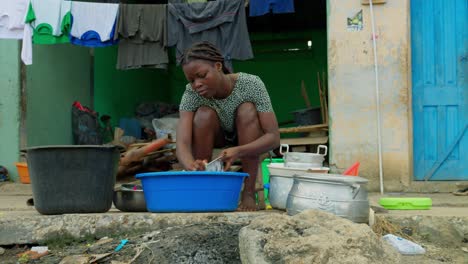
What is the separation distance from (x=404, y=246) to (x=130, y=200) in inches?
62.5

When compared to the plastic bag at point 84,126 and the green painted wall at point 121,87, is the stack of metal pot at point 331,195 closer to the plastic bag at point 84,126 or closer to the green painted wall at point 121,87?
the plastic bag at point 84,126

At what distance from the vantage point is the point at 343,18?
604 centimetres

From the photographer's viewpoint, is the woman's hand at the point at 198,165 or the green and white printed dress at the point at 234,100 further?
the green and white printed dress at the point at 234,100

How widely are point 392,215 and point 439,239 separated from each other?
29 cm

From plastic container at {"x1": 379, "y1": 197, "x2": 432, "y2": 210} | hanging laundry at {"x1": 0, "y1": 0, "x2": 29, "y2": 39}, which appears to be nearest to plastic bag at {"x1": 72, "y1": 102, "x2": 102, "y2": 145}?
hanging laundry at {"x1": 0, "y1": 0, "x2": 29, "y2": 39}

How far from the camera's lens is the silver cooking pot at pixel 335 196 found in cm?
303

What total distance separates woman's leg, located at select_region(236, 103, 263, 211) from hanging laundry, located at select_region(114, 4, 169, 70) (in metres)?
3.70

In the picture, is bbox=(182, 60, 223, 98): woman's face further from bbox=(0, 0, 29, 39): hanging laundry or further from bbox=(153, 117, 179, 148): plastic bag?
bbox=(153, 117, 179, 148): plastic bag

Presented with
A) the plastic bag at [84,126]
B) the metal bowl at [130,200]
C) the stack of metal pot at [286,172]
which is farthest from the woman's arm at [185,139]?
the plastic bag at [84,126]

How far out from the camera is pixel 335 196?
3045mm

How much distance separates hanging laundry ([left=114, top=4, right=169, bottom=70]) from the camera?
6992mm

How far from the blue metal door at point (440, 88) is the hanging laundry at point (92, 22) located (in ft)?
11.0

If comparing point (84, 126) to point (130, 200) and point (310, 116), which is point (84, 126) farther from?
point (130, 200)

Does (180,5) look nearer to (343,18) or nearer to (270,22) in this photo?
(343,18)
